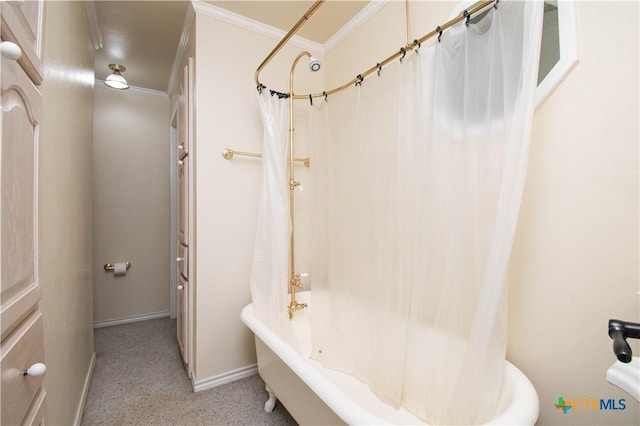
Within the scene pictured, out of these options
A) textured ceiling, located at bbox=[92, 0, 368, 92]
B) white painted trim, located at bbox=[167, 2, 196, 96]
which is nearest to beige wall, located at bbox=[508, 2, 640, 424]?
textured ceiling, located at bbox=[92, 0, 368, 92]

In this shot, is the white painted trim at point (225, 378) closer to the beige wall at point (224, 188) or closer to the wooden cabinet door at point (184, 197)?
the beige wall at point (224, 188)

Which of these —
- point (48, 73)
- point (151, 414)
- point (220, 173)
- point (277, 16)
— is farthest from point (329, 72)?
point (151, 414)

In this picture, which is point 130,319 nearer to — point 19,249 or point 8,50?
point 19,249

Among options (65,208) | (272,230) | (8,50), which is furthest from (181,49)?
(8,50)

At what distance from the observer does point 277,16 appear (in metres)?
1.99

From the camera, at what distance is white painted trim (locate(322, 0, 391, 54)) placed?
181 cm

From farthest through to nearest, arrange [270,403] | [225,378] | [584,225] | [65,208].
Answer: [225,378] < [270,403] < [65,208] < [584,225]

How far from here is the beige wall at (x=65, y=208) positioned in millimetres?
1043

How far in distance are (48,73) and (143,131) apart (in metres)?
2.28

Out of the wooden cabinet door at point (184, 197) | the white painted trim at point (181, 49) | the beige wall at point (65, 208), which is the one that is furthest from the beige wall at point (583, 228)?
the white painted trim at point (181, 49)

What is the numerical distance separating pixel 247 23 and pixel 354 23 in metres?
0.79

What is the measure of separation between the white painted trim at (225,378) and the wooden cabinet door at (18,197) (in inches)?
55.3

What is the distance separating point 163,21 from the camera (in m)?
2.00

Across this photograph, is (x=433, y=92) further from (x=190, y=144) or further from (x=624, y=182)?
(x=190, y=144)
